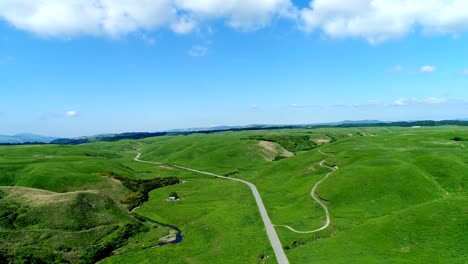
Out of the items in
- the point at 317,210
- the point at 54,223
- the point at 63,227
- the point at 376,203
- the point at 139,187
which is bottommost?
the point at 317,210

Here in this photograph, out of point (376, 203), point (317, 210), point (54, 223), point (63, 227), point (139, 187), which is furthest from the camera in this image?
point (139, 187)

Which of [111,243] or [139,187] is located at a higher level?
[139,187]

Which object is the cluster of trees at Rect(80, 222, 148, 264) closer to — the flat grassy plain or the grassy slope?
the flat grassy plain

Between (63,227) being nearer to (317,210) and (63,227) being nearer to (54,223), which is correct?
(54,223)

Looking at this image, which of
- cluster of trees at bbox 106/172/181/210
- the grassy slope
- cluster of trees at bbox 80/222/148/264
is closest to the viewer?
the grassy slope

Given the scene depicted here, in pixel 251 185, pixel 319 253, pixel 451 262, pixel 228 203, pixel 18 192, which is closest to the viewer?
pixel 451 262

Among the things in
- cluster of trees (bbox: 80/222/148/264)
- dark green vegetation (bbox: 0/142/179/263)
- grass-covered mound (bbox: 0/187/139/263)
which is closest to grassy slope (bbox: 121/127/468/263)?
cluster of trees (bbox: 80/222/148/264)

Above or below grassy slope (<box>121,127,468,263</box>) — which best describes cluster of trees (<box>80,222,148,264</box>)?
below

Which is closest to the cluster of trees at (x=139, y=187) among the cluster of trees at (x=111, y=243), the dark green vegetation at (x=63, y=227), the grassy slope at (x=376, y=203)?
the dark green vegetation at (x=63, y=227)

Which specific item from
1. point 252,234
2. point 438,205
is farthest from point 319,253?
point 438,205

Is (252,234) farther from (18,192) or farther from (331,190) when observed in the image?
(18,192)

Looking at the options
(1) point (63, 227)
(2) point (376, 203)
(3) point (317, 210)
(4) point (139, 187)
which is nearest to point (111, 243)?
(1) point (63, 227)
